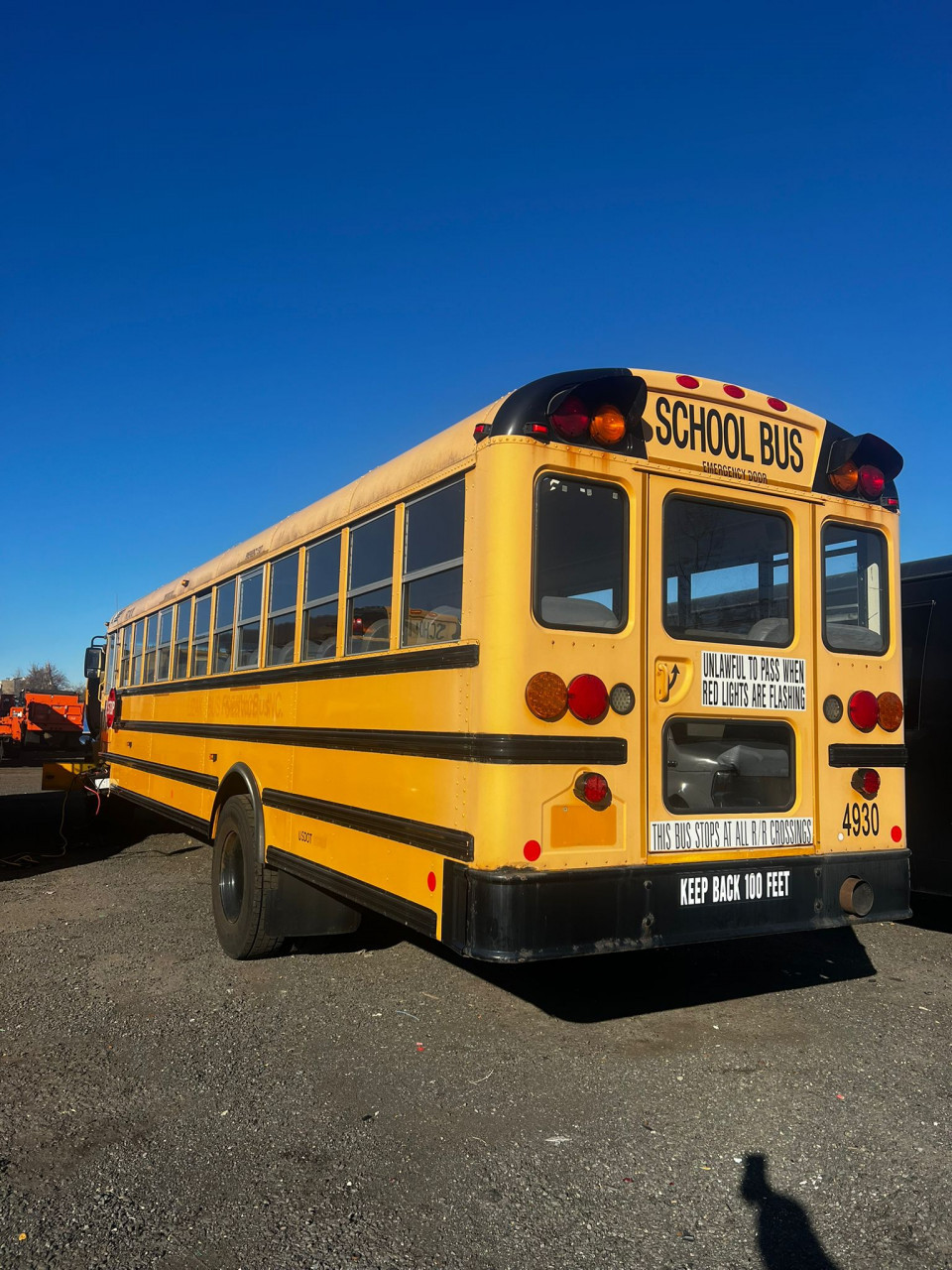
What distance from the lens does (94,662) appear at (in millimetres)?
10680

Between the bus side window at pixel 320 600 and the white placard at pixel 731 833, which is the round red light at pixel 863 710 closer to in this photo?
the white placard at pixel 731 833

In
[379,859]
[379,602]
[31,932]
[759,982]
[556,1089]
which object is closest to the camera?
[556,1089]

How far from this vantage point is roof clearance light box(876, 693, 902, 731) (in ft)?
13.8

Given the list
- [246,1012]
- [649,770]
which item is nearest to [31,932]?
[246,1012]

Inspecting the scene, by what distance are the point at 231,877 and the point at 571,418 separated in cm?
336

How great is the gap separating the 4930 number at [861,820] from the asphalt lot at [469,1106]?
2.89 feet

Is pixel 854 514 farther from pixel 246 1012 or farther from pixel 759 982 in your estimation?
pixel 246 1012

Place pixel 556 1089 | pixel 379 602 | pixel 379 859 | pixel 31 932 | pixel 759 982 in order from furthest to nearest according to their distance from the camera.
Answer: pixel 31 932, pixel 759 982, pixel 379 602, pixel 379 859, pixel 556 1089

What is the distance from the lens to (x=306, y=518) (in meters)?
5.05

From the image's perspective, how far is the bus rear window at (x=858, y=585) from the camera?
166 inches

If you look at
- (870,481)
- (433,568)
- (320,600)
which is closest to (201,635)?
(320,600)

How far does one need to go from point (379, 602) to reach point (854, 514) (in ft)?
6.99

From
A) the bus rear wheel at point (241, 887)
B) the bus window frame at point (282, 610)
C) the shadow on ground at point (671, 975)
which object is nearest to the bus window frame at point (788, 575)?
the shadow on ground at point (671, 975)

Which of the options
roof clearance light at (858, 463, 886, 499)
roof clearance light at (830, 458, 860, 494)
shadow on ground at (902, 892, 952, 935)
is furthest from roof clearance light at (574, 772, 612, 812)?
shadow on ground at (902, 892, 952, 935)
